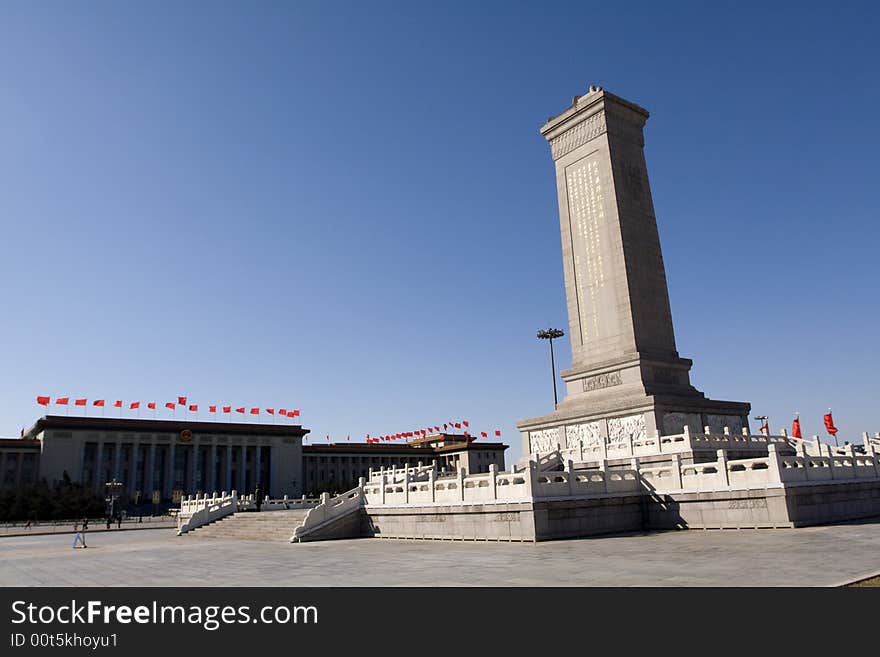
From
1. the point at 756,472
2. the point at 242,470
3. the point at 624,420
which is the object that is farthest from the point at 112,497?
the point at 756,472

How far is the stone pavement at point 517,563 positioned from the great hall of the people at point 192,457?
47571mm

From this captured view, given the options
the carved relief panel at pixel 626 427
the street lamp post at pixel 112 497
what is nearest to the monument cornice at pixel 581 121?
the carved relief panel at pixel 626 427

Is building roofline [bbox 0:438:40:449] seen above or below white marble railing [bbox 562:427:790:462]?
above

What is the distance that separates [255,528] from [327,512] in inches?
160

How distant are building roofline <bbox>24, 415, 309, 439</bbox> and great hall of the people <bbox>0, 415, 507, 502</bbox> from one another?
9cm

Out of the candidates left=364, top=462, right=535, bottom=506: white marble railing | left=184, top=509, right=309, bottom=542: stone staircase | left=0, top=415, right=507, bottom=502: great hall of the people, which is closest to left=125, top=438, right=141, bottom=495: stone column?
left=0, top=415, right=507, bottom=502: great hall of the people

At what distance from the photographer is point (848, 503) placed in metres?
17.4

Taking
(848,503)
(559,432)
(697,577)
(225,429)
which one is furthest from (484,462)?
(697,577)

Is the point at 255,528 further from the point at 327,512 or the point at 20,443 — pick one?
the point at 20,443

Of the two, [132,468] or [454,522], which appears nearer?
[454,522]

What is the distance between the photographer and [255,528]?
23.7 m

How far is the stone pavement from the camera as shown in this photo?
8914 millimetres

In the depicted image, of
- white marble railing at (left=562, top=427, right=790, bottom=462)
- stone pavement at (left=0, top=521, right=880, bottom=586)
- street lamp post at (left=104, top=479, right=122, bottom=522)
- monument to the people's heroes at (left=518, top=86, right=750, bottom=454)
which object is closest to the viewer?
stone pavement at (left=0, top=521, right=880, bottom=586)

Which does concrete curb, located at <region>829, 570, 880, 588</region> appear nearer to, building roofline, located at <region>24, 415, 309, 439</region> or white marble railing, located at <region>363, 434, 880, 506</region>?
white marble railing, located at <region>363, 434, 880, 506</region>
